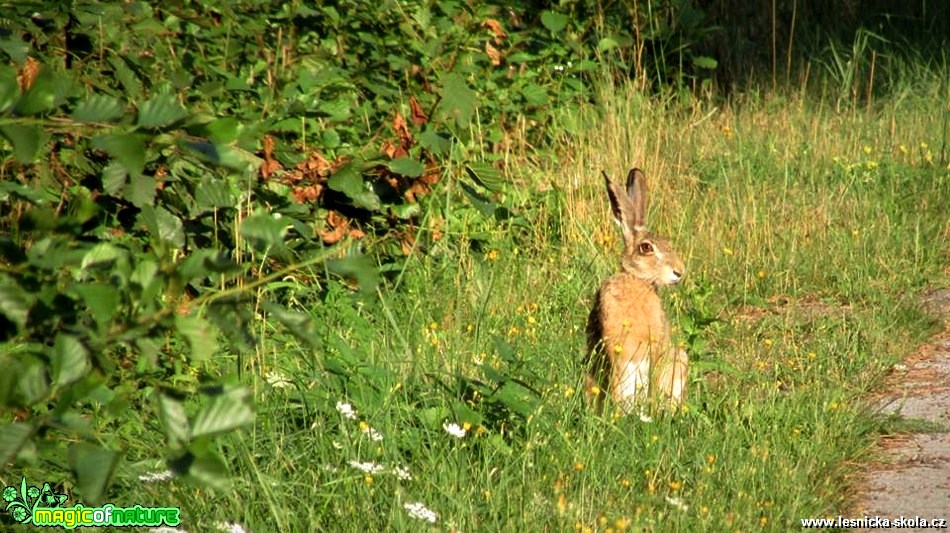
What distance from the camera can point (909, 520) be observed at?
14.4 ft

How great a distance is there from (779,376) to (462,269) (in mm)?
1620

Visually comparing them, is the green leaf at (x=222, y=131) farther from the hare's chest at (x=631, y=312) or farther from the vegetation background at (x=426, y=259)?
the hare's chest at (x=631, y=312)

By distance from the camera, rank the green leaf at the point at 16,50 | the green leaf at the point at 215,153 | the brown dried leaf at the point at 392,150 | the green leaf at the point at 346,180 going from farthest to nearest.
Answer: the brown dried leaf at the point at 392,150
the green leaf at the point at 346,180
the green leaf at the point at 16,50
the green leaf at the point at 215,153

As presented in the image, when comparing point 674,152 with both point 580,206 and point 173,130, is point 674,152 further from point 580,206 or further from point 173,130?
point 173,130

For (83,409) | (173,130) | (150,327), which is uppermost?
(173,130)

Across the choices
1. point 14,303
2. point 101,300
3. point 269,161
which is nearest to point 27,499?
point 14,303

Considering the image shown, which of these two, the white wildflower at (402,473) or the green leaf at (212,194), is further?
the green leaf at (212,194)

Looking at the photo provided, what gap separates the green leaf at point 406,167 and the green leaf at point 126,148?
3460mm

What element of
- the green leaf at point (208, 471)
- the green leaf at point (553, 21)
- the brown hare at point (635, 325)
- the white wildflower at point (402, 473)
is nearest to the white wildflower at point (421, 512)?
the white wildflower at point (402, 473)

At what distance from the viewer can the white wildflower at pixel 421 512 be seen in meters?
3.83

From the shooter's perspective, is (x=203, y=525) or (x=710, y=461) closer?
(x=203, y=525)

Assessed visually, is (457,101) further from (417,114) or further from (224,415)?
(224,415)

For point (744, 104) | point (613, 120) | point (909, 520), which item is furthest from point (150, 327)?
point (744, 104)

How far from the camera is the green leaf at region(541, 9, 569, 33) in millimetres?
8656
